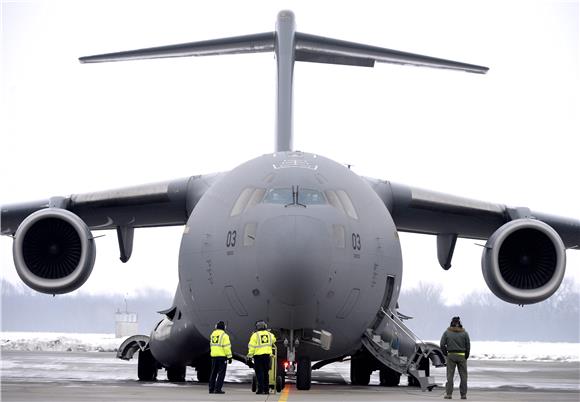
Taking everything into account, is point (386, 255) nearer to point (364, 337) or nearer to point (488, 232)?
point (364, 337)

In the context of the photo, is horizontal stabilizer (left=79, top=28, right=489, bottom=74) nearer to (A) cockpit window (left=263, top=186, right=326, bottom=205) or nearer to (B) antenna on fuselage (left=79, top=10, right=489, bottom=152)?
(B) antenna on fuselage (left=79, top=10, right=489, bottom=152)

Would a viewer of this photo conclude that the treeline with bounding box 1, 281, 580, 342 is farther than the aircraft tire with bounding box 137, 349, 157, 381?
Yes

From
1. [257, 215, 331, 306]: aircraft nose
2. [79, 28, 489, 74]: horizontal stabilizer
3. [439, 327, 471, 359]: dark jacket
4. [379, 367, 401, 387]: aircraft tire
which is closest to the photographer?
[257, 215, 331, 306]: aircraft nose

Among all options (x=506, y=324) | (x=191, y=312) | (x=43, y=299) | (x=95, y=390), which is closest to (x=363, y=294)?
(x=191, y=312)

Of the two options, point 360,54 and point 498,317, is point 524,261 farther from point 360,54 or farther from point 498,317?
point 498,317

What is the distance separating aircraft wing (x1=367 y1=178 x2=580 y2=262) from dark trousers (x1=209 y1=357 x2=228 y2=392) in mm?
4571

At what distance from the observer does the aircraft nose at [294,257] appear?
36.8 ft

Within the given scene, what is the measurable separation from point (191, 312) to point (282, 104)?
4732mm

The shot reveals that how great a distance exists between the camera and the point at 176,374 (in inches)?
630

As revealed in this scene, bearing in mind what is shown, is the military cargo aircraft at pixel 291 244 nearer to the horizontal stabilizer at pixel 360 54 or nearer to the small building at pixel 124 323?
the horizontal stabilizer at pixel 360 54

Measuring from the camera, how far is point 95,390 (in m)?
12.4

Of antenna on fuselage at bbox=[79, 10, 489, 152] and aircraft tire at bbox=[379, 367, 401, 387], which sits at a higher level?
antenna on fuselage at bbox=[79, 10, 489, 152]

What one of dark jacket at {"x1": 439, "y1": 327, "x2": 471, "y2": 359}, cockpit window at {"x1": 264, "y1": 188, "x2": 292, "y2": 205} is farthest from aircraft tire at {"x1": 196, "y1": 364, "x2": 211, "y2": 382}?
cockpit window at {"x1": 264, "y1": 188, "x2": 292, "y2": 205}

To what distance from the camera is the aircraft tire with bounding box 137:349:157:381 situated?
53.2ft
